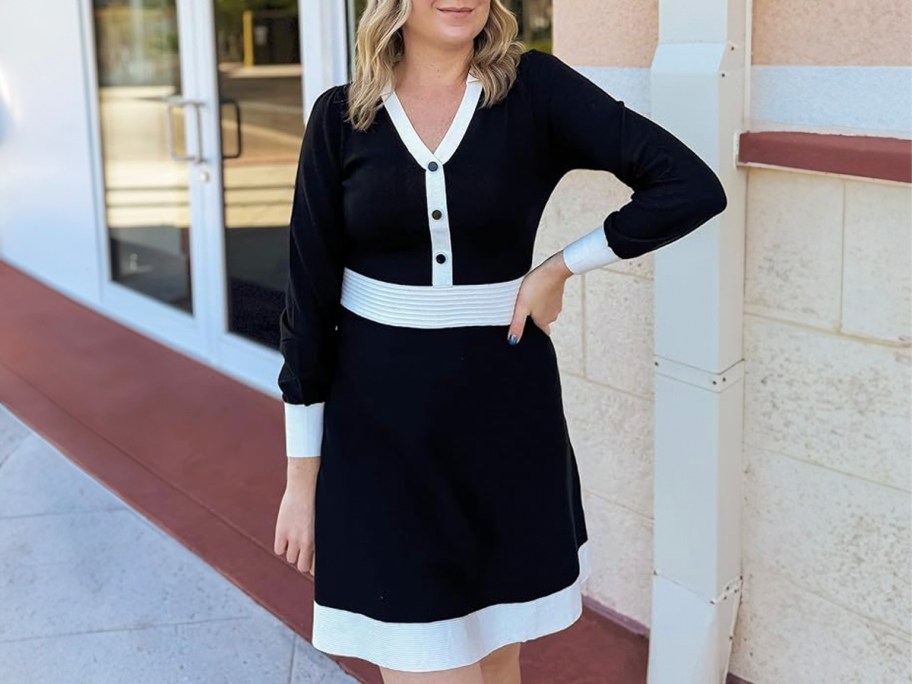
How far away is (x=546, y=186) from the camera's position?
2088 mm

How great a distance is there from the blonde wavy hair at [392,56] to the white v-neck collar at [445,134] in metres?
0.01

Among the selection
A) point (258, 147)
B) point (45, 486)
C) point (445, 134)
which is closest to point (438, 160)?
point (445, 134)

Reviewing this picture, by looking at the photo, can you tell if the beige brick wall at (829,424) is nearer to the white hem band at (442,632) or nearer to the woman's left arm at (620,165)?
the woman's left arm at (620,165)

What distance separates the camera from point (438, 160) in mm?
1985

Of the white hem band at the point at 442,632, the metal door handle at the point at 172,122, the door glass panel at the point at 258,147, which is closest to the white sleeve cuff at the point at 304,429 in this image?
the white hem band at the point at 442,632

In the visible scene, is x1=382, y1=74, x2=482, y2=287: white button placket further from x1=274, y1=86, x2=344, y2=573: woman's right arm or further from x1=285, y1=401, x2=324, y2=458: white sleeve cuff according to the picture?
x1=285, y1=401, x2=324, y2=458: white sleeve cuff

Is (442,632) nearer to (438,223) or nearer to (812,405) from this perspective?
(438,223)

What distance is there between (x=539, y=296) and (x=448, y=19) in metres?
0.46

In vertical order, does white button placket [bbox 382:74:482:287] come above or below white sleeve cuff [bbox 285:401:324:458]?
above

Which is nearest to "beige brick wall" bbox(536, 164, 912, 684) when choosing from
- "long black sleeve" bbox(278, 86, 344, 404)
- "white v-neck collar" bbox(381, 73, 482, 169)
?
"white v-neck collar" bbox(381, 73, 482, 169)

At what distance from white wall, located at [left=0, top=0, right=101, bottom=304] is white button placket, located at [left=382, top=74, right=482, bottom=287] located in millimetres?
4954

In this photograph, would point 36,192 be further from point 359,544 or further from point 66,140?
point 359,544

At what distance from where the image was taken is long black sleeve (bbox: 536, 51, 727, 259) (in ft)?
6.45

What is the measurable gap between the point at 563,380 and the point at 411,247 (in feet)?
4.23
